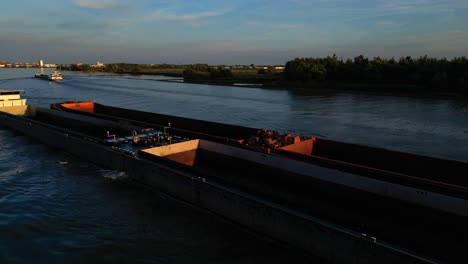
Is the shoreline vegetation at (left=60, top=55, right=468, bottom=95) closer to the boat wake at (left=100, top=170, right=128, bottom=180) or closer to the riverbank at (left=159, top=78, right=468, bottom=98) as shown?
the riverbank at (left=159, top=78, right=468, bottom=98)

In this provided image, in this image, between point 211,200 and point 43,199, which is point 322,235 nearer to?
point 211,200

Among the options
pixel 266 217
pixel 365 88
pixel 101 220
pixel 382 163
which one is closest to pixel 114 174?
pixel 101 220

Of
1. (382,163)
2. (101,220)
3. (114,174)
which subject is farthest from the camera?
(114,174)

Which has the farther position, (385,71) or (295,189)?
(385,71)

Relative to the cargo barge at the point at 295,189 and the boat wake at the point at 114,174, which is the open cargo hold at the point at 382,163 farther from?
the boat wake at the point at 114,174

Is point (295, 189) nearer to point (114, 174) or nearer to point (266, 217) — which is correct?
point (266, 217)

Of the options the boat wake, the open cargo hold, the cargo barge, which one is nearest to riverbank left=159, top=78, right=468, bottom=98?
the open cargo hold

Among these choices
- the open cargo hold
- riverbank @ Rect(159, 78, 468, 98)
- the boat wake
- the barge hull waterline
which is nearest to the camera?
the barge hull waterline
